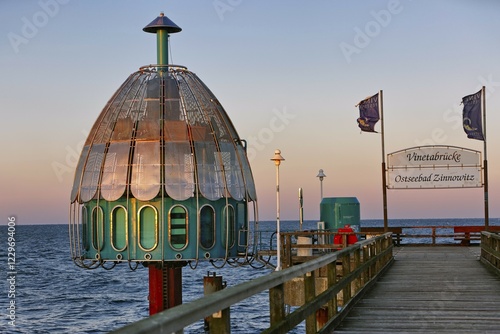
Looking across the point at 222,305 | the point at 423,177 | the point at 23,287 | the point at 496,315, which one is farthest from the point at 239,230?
the point at 23,287

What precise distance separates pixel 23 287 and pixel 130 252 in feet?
163

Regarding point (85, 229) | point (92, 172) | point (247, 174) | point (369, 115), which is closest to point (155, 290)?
point (85, 229)

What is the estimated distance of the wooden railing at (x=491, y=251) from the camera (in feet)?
75.7

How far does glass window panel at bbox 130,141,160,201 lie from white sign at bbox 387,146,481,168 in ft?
48.9

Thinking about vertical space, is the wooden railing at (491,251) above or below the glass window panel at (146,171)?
below

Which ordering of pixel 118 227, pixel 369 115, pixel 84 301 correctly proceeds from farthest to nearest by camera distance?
pixel 84 301 → pixel 369 115 → pixel 118 227

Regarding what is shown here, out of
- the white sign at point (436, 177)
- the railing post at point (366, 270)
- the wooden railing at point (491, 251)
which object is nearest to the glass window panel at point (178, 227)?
the wooden railing at point (491, 251)

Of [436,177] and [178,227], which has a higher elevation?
[436,177]

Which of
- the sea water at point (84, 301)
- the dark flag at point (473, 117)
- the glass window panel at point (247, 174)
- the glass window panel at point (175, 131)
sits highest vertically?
the dark flag at point (473, 117)

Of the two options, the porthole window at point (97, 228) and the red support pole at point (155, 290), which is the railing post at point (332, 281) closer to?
the red support pole at point (155, 290)

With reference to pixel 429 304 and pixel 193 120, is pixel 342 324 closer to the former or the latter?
pixel 429 304

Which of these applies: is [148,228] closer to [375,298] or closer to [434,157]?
[375,298]

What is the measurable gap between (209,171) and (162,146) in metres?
1.74

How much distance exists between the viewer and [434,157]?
4053 centimetres
